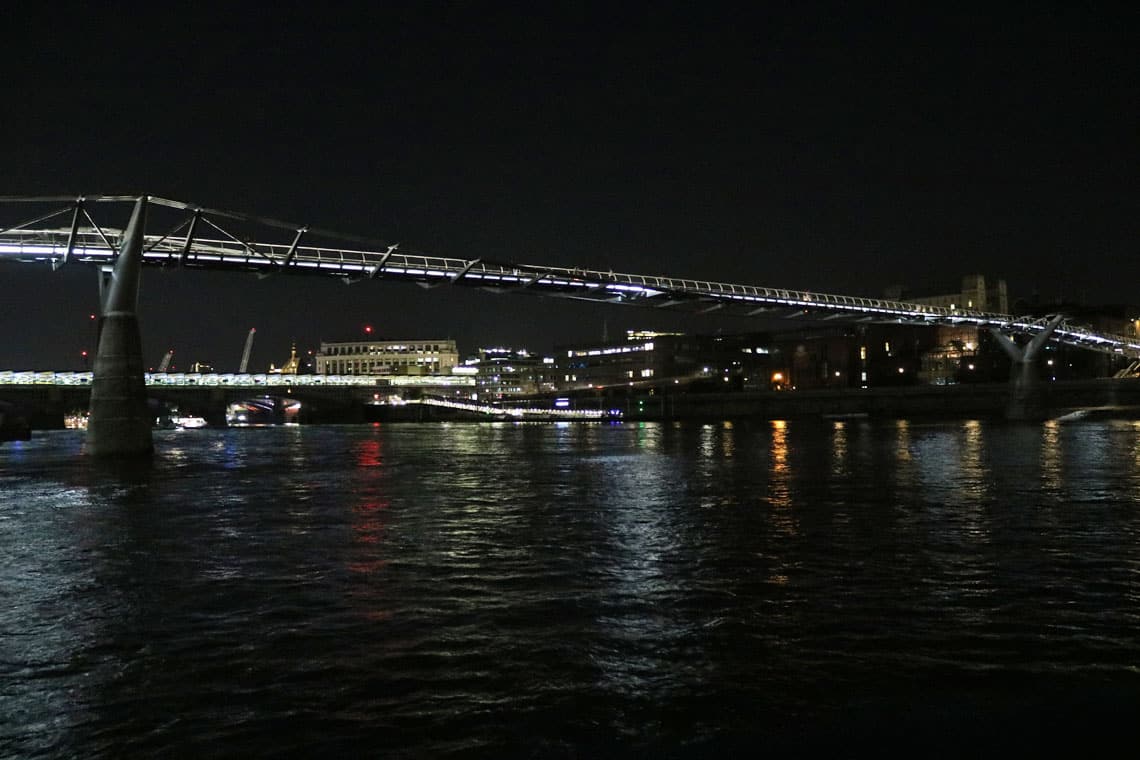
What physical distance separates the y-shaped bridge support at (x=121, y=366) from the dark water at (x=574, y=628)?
25.0 meters

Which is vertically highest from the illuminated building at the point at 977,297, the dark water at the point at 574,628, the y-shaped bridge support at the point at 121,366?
the illuminated building at the point at 977,297

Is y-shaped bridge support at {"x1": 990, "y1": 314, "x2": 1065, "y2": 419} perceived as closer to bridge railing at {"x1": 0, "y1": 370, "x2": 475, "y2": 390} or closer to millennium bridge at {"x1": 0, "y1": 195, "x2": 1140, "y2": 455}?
millennium bridge at {"x1": 0, "y1": 195, "x2": 1140, "y2": 455}

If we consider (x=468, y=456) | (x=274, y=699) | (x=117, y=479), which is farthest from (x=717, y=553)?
(x=468, y=456)

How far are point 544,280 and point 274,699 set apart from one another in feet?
275

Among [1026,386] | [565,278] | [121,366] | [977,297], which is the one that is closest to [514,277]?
[565,278]

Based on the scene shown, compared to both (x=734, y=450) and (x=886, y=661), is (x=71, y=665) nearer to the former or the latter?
(x=886, y=661)

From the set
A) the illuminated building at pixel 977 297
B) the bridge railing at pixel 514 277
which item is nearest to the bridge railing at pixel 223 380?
the bridge railing at pixel 514 277

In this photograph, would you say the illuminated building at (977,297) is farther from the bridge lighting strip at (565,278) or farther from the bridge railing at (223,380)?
the bridge railing at (223,380)

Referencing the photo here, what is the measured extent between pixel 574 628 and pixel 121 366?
45.2m

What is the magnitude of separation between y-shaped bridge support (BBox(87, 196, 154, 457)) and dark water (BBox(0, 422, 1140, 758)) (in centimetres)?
2496

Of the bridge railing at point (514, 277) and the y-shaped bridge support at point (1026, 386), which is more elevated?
the bridge railing at point (514, 277)

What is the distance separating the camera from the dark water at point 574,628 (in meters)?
7.40

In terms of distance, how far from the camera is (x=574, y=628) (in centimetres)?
1096

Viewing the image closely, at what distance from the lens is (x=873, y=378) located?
182125 mm
